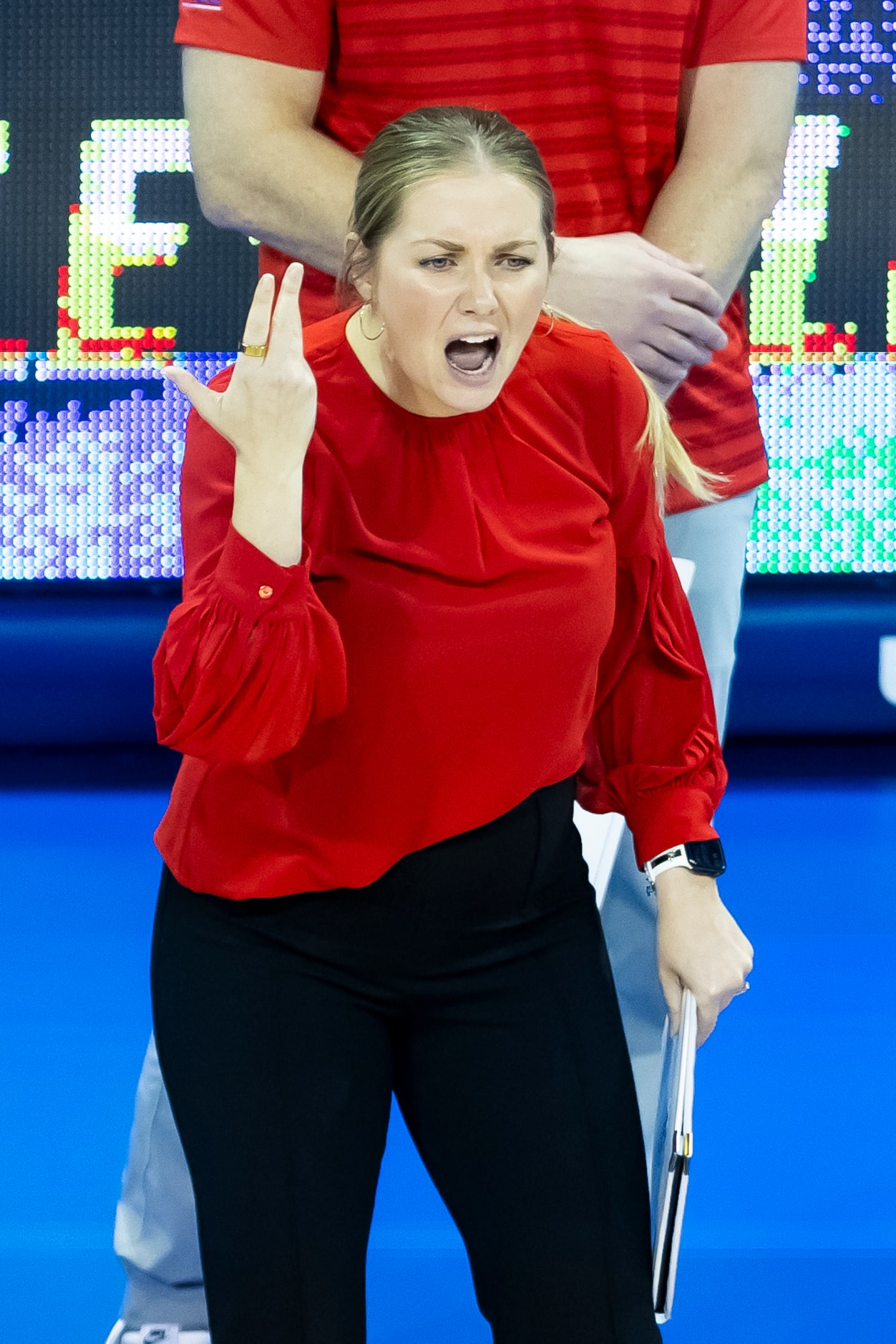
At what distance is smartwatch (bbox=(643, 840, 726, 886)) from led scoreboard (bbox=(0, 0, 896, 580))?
8.22 ft

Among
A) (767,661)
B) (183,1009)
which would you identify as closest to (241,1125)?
(183,1009)

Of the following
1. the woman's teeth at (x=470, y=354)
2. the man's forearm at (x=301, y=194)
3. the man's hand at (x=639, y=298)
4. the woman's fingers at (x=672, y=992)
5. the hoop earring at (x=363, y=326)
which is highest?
the man's forearm at (x=301, y=194)

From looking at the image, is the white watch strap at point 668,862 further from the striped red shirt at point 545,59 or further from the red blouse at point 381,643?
the striped red shirt at point 545,59

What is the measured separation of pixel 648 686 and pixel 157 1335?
0.84 metres

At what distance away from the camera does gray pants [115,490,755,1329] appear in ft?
5.27

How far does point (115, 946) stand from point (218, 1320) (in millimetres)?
1827

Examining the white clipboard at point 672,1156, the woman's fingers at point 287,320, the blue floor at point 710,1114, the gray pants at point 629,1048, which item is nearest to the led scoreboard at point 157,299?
the blue floor at point 710,1114

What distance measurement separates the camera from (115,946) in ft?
9.62

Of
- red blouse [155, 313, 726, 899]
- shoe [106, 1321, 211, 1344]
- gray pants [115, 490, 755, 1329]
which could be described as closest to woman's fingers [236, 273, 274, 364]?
red blouse [155, 313, 726, 899]

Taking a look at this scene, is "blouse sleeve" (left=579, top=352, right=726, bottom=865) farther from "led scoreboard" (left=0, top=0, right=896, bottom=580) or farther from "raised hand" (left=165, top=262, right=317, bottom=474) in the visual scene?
"led scoreboard" (left=0, top=0, right=896, bottom=580)

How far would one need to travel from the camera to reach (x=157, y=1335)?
1.65 m

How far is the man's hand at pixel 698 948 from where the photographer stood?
1.31 m

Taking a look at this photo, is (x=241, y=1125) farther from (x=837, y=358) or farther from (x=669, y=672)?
(x=837, y=358)

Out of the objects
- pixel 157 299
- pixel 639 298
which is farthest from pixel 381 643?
pixel 157 299
